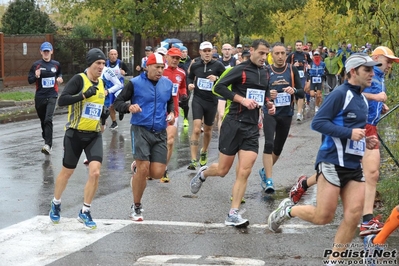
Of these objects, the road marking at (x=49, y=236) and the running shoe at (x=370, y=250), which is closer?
the running shoe at (x=370, y=250)

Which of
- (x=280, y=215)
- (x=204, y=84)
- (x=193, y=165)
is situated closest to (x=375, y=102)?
(x=280, y=215)

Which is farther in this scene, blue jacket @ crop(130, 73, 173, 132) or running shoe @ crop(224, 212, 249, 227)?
blue jacket @ crop(130, 73, 173, 132)

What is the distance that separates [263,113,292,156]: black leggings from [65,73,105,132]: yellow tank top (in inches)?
107

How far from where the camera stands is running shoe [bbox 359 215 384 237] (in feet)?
25.6

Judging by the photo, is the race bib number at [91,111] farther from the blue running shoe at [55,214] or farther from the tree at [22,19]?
the tree at [22,19]

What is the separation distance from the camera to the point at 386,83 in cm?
951

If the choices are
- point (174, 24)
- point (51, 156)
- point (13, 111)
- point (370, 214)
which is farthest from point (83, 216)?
point (174, 24)

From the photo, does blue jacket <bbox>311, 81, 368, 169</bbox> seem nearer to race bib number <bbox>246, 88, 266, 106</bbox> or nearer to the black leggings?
race bib number <bbox>246, 88, 266, 106</bbox>

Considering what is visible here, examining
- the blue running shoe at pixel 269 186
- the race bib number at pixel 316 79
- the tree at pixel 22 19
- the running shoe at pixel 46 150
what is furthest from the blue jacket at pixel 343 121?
the tree at pixel 22 19

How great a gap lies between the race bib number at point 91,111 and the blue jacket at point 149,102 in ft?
1.41

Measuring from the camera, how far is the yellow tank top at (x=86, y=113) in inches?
352

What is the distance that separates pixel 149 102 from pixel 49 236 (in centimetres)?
197

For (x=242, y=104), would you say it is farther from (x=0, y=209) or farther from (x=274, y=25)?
(x=274, y=25)

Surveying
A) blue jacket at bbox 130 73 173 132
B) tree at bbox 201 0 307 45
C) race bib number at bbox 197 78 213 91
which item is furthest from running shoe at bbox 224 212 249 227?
tree at bbox 201 0 307 45
